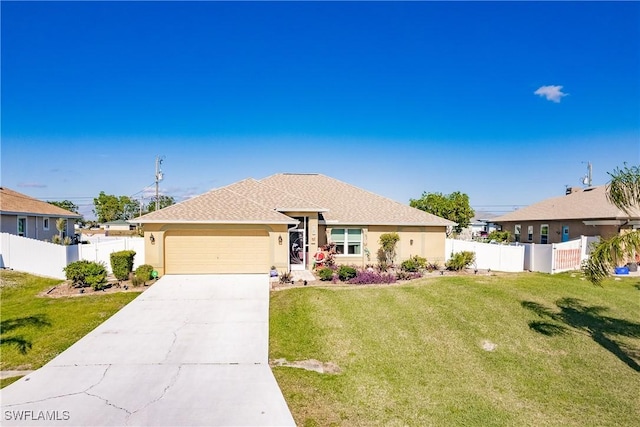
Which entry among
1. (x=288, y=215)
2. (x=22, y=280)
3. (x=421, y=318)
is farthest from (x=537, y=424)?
(x=22, y=280)

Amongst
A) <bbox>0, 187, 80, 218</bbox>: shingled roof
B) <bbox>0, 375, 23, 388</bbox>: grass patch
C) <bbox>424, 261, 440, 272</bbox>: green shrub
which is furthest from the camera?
<bbox>0, 187, 80, 218</bbox>: shingled roof

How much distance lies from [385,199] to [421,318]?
12.9 m

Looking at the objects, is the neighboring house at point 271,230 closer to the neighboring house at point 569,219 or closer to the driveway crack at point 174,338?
the driveway crack at point 174,338

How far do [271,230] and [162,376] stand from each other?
33.2ft

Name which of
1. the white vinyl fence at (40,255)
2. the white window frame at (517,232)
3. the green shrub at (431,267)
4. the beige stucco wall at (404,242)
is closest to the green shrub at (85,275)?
the white vinyl fence at (40,255)

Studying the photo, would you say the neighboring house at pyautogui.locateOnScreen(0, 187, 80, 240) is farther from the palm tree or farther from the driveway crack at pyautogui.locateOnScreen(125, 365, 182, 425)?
the palm tree

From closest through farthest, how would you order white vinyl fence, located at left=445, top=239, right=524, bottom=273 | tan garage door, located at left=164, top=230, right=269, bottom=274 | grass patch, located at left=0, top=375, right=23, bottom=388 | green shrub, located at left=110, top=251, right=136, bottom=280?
grass patch, located at left=0, top=375, right=23, bottom=388, green shrub, located at left=110, top=251, right=136, bottom=280, tan garage door, located at left=164, top=230, right=269, bottom=274, white vinyl fence, located at left=445, top=239, right=524, bottom=273

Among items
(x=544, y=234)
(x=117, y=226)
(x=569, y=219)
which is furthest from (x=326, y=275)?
(x=117, y=226)

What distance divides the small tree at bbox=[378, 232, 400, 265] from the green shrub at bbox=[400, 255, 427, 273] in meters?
1.40

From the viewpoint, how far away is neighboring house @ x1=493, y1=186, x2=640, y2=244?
21.6 m

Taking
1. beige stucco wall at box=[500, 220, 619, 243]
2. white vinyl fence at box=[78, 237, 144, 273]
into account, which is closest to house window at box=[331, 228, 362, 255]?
white vinyl fence at box=[78, 237, 144, 273]

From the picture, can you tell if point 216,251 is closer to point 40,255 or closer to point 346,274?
point 346,274

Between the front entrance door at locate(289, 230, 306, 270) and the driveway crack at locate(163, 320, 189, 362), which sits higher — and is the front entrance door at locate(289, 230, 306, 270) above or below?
above

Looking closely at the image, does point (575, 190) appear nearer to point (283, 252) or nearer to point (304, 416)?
point (283, 252)
